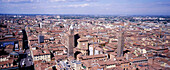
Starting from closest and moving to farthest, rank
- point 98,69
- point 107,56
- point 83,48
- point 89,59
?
1. point 98,69
2. point 89,59
3. point 107,56
4. point 83,48

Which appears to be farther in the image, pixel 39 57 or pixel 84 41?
pixel 84 41

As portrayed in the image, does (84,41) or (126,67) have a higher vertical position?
(84,41)

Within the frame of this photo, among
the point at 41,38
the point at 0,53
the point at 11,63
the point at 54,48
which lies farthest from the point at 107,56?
the point at 0,53

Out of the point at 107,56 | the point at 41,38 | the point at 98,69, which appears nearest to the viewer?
the point at 98,69

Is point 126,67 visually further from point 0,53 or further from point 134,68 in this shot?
point 0,53

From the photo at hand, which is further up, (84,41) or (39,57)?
(84,41)

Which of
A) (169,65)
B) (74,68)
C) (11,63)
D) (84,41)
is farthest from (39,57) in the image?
(169,65)

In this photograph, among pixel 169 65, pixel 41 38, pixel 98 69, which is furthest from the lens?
pixel 41 38

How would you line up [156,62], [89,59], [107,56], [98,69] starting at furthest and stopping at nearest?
[107,56], [89,59], [156,62], [98,69]

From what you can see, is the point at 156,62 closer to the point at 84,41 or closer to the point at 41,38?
the point at 84,41
